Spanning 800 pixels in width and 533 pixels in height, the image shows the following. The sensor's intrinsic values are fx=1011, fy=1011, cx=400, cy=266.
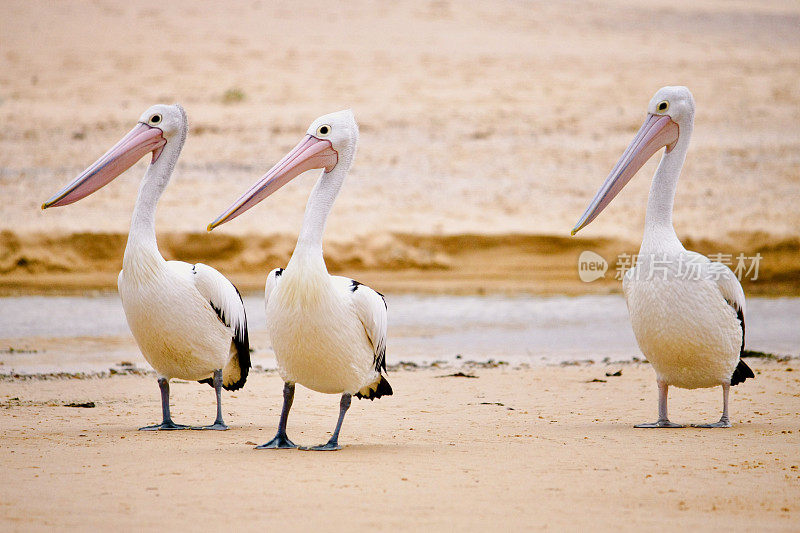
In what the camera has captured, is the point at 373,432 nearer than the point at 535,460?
No

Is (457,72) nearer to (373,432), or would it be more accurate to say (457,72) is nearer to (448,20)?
(448,20)

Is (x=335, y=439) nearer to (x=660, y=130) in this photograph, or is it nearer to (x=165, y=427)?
(x=165, y=427)

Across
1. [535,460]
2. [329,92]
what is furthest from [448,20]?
[535,460]

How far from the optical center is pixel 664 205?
520cm

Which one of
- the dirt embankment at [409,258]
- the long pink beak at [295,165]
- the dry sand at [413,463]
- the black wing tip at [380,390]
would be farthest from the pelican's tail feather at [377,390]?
the dirt embankment at [409,258]

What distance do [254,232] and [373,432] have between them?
7905mm

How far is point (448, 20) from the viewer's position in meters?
27.3

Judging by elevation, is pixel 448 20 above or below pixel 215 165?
above

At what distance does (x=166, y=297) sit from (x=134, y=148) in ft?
3.22

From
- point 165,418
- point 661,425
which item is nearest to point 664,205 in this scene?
point 661,425

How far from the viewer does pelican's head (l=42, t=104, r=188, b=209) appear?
17.9 feet

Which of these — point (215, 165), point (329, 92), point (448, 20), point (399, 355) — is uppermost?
point (448, 20)

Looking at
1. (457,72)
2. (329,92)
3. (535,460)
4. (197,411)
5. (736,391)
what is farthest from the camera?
(457,72)

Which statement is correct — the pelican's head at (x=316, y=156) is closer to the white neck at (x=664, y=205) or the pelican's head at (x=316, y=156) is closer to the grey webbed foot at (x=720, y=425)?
the white neck at (x=664, y=205)
